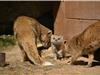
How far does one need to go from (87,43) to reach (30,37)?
4.19 ft

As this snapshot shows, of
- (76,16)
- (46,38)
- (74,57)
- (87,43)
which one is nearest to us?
(87,43)

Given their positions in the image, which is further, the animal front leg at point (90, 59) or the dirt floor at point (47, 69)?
the animal front leg at point (90, 59)

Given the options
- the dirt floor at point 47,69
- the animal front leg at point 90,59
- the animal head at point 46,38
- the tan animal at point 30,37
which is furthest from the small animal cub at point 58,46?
the animal front leg at point 90,59

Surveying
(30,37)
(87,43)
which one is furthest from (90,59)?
(30,37)

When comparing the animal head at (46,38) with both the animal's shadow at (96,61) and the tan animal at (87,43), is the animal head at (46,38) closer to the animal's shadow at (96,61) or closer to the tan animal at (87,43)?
the tan animal at (87,43)

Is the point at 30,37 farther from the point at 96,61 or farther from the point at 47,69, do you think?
the point at 96,61

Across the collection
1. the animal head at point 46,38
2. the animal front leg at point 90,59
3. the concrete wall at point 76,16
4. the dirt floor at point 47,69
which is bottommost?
the dirt floor at point 47,69

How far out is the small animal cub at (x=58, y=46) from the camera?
28.5 feet

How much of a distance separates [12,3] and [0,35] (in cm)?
116

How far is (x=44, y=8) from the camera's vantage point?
12430 mm

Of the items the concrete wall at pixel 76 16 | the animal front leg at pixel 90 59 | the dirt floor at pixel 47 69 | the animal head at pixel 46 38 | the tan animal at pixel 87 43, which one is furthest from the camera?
the animal head at pixel 46 38

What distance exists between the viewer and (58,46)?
8750mm

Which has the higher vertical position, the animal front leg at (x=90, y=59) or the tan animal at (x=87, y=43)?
the tan animal at (x=87, y=43)

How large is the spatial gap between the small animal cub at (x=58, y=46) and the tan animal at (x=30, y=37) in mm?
390
